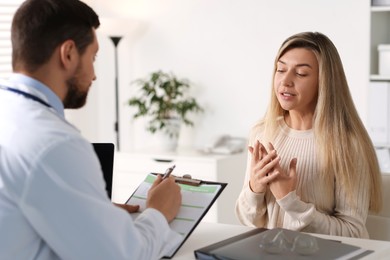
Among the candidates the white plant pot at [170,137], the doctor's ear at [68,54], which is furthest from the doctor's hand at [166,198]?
the white plant pot at [170,137]

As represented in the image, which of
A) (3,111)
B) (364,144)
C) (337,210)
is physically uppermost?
(3,111)

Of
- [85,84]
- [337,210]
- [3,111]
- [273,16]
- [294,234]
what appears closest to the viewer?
[3,111]

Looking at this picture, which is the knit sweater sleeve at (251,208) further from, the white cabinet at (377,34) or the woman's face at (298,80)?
the white cabinet at (377,34)

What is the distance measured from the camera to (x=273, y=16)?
446cm

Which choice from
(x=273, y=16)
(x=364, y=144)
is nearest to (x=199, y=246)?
(x=364, y=144)

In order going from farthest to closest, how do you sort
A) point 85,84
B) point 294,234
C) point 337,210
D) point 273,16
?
1. point 273,16
2. point 337,210
3. point 294,234
4. point 85,84

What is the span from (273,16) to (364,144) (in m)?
2.21

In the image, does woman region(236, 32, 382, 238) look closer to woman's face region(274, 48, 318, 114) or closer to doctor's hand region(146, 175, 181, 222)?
woman's face region(274, 48, 318, 114)

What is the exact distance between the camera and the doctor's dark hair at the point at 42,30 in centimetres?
162

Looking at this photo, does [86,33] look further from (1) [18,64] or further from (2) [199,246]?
(2) [199,246]

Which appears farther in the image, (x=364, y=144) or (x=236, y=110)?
(x=236, y=110)

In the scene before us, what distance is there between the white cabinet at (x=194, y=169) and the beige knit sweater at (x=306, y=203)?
1.74 metres

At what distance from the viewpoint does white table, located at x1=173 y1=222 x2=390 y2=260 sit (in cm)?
187

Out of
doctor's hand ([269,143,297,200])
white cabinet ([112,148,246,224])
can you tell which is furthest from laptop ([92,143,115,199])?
white cabinet ([112,148,246,224])
